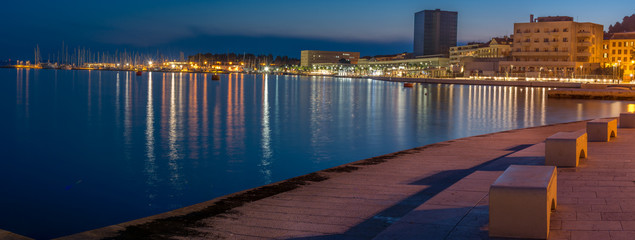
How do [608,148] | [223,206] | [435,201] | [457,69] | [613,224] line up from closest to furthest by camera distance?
[613,224], [435,201], [223,206], [608,148], [457,69]

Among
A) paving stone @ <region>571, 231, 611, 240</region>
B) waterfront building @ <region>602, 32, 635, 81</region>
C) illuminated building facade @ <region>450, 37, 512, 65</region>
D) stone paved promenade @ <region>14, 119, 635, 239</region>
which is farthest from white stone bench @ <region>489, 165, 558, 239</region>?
waterfront building @ <region>602, 32, 635, 81</region>

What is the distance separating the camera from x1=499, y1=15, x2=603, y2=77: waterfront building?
4491 inches

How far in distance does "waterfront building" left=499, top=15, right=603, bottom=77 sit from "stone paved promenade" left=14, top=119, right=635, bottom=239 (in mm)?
108752

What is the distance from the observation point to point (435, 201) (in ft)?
27.6

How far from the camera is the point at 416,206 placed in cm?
920

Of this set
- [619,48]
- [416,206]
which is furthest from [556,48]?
[416,206]

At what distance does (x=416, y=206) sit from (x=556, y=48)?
117 metres

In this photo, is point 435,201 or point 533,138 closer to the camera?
point 435,201

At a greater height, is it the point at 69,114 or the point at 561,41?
the point at 561,41

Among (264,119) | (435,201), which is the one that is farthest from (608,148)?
(264,119)

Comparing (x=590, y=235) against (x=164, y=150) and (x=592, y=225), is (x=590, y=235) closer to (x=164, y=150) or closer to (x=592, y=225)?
(x=592, y=225)

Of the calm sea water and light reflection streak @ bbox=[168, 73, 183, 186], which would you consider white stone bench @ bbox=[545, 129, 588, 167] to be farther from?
light reflection streak @ bbox=[168, 73, 183, 186]

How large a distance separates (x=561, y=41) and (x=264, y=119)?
9541 cm

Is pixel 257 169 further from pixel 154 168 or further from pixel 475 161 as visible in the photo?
pixel 475 161
